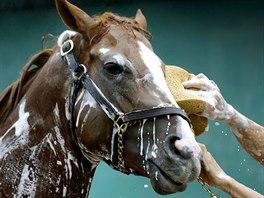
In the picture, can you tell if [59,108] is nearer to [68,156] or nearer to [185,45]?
[68,156]

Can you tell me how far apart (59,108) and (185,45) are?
206 cm

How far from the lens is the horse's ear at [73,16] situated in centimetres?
132

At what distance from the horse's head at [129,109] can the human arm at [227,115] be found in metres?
0.31

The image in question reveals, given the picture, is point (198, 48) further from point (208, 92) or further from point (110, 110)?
point (110, 110)

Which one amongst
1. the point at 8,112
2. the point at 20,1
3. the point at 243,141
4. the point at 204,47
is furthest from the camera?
the point at 20,1

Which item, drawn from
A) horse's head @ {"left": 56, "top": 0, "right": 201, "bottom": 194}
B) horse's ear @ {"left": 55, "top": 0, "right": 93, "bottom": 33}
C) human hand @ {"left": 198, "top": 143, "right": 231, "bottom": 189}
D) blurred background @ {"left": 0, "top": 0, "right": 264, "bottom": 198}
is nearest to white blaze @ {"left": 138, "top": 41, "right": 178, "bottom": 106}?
horse's head @ {"left": 56, "top": 0, "right": 201, "bottom": 194}

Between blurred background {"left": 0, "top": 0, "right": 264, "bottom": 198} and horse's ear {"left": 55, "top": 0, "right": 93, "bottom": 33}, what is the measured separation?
5.57 ft

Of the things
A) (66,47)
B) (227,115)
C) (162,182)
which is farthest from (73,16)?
(227,115)

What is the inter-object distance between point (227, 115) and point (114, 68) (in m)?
0.53

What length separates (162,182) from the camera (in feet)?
3.88

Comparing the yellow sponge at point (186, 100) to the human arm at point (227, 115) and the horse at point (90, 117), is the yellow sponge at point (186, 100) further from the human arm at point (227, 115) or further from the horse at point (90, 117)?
the horse at point (90, 117)

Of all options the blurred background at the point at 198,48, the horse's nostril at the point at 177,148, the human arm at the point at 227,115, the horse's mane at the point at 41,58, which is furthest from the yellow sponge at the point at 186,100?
the blurred background at the point at 198,48

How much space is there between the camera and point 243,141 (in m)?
1.78

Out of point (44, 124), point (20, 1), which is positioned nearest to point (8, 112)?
point (44, 124)
